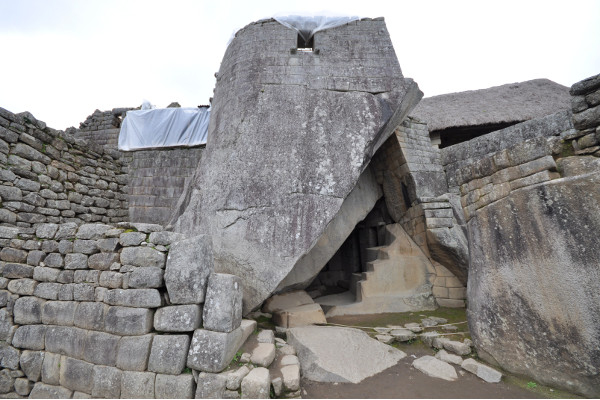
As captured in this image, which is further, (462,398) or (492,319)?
(492,319)

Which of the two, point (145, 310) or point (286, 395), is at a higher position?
point (145, 310)

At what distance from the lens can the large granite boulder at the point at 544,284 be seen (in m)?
2.40

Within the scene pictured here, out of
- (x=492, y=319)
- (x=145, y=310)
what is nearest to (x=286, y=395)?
(x=145, y=310)

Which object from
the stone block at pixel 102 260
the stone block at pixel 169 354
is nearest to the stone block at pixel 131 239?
the stone block at pixel 102 260

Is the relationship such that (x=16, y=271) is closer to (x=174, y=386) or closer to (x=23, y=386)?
(x=23, y=386)

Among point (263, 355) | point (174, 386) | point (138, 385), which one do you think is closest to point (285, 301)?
point (263, 355)

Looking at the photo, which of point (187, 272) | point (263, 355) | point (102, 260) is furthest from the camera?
point (102, 260)

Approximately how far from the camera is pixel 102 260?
10.2 feet

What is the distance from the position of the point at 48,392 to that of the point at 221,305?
2300 millimetres

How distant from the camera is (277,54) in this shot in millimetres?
5352

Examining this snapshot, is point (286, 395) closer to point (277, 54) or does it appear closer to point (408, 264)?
point (408, 264)

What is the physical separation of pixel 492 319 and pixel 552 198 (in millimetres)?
1478

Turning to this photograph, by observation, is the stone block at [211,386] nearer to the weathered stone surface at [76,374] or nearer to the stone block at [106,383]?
the stone block at [106,383]

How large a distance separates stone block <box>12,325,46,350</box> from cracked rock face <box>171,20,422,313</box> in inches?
77.1
